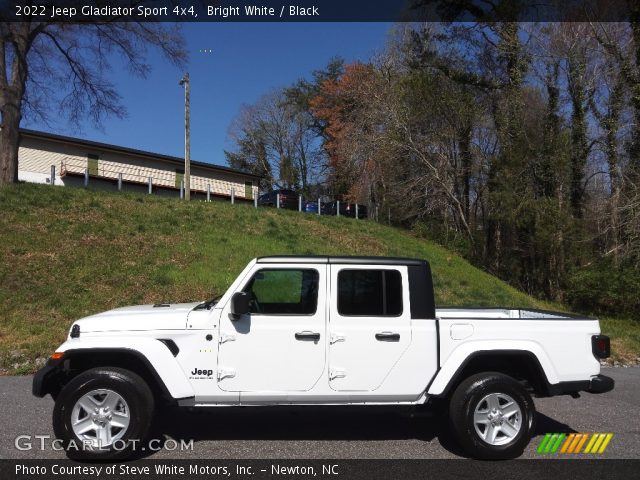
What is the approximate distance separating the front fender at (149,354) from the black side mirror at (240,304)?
2.26 ft

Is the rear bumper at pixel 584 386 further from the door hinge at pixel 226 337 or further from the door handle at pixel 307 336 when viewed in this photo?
the door hinge at pixel 226 337

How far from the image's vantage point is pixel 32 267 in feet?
43.0

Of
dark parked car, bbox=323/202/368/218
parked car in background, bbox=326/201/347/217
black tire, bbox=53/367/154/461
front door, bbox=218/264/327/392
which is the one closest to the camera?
black tire, bbox=53/367/154/461

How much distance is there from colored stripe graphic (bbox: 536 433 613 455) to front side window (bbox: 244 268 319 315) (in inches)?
103

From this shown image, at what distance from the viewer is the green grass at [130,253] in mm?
11391

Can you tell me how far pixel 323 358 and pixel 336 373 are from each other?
0.59 feet

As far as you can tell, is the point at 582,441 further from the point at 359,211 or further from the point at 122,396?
the point at 359,211

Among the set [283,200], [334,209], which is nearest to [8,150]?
[283,200]

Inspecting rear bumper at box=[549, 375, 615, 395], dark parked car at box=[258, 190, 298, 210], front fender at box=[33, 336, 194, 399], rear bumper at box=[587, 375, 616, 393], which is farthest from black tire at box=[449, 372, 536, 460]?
dark parked car at box=[258, 190, 298, 210]

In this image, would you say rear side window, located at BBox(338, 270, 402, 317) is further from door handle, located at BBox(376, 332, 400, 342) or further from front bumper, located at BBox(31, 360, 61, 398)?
front bumper, located at BBox(31, 360, 61, 398)

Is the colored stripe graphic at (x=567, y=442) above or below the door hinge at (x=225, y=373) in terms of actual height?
below

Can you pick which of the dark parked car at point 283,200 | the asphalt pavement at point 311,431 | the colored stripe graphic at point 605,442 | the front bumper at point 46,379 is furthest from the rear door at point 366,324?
the dark parked car at point 283,200

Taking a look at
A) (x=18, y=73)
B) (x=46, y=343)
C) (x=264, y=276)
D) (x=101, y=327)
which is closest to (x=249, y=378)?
(x=264, y=276)

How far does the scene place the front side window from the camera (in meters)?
5.14
